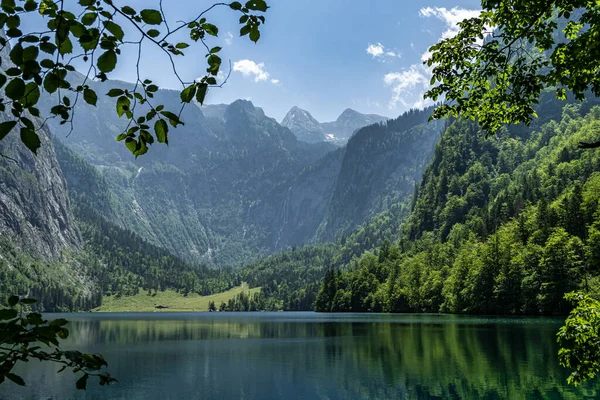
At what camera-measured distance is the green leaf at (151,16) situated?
385cm

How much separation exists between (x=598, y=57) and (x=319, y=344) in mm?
71490

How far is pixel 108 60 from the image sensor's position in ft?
12.5

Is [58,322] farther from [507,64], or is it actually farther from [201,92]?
[507,64]

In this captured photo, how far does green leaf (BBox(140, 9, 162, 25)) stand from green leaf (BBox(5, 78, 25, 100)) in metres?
1.07

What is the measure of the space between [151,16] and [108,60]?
1.66 ft

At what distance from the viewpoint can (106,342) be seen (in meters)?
90.6

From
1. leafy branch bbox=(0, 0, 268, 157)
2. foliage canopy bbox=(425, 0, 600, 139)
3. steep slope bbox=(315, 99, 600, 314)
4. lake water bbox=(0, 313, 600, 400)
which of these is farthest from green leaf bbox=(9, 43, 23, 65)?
steep slope bbox=(315, 99, 600, 314)

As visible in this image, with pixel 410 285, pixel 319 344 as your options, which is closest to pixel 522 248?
pixel 410 285


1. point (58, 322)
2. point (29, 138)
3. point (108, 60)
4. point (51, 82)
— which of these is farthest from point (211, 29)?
point (58, 322)

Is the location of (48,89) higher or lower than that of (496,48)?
lower

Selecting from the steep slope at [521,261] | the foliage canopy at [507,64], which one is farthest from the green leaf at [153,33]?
the steep slope at [521,261]

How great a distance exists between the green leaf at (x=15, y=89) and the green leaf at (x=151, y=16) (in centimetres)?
107

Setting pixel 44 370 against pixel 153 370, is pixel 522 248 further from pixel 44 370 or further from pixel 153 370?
pixel 44 370

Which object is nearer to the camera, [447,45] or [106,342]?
[447,45]
